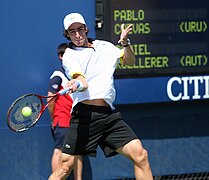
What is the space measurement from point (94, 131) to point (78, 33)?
840 millimetres

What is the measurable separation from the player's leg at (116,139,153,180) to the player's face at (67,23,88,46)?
938 mm

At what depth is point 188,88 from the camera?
7.93 m

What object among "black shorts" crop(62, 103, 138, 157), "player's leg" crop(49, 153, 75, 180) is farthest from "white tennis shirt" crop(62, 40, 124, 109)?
"player's leg" crop(49, 153, 75, 180)

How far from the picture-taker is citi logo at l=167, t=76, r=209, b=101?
7.89 m

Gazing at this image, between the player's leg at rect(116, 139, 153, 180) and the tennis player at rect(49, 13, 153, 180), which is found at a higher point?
the tennis player at rect(49, 13, 153, 180)

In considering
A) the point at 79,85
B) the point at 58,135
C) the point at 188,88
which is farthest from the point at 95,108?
the point at 188,88

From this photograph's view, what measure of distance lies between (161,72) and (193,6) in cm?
76

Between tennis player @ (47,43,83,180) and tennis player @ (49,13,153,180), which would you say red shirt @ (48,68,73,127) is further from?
tennis player @ (49,13,153,180)

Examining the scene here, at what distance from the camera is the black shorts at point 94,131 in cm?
662

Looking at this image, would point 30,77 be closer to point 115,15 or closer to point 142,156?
point 115,15

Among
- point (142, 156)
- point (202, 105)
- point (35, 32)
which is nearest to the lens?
point (142, 156)

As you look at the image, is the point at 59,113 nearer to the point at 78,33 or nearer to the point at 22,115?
the point at 22,115

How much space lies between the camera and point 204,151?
8297 mm

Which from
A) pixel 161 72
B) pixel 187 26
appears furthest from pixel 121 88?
pixel 187 26
